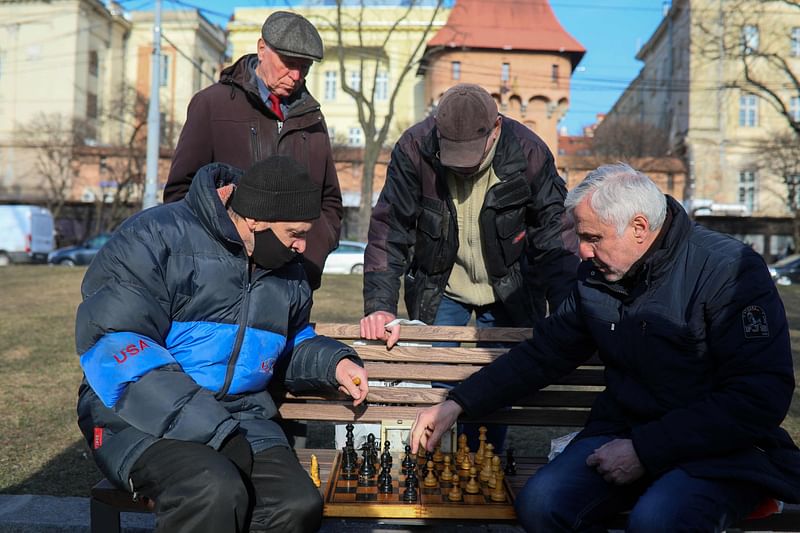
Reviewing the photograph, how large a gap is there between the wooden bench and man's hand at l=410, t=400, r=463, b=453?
321 mm

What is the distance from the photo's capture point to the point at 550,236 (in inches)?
150

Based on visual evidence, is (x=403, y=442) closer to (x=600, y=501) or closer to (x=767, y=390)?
(x=600, y=501)

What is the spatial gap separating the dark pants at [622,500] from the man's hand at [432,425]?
0.47 meters

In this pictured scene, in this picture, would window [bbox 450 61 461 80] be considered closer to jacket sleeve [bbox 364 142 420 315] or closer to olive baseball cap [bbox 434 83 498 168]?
jacket sleeve [bbox 364 142 420 315]

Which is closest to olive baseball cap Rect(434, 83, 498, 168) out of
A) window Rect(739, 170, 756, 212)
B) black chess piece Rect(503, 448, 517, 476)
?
black chess piece Rect(503, 448, 517, 476)

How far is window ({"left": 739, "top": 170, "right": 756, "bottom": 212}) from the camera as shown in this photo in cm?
4412

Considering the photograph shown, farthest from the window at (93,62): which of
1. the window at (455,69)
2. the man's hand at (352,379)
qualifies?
the man's hand at (352,379)

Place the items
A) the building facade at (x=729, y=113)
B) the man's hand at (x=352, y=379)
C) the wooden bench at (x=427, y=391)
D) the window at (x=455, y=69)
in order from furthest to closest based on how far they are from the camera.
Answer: the window at (x=455, y=69), the building facade at (x=729, y=113), the wooden bench at (x=427, y=391), the man's hand at (x=352, y=379)

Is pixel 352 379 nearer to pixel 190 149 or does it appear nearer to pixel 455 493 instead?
pixel 455 493

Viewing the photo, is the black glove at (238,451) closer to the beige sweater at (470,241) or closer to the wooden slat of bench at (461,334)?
the wooden slat of bench at (461,334)

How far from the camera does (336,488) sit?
10.1ft

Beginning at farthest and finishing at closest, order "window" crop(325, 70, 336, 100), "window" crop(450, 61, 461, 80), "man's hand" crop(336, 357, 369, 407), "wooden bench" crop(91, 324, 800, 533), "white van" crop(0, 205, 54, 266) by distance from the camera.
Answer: "window" crop(325, 70, 336, 100), "window" crop(450, 61, 461, 80), "white van" crop(0, 205, 54, 266), "wooden bench" crop(91, 324, 800, 533), "man's hand" crop(336, 357, 369, 407)

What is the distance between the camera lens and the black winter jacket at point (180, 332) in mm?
2627

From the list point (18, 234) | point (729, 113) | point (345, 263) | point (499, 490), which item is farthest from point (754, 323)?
point (729, 113)
